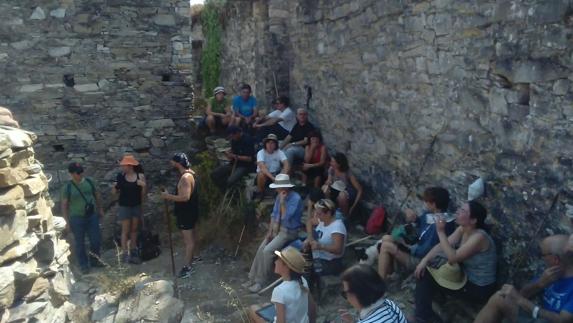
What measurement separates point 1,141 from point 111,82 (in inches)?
216

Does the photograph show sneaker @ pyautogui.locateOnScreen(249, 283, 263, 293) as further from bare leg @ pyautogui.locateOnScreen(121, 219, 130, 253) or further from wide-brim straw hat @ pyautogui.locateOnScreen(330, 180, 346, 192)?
bare leg @ pyautogui.locateOnScreen(121, 219, 130, 253)

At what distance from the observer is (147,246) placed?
26.8 ft

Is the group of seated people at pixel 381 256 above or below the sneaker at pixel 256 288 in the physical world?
above

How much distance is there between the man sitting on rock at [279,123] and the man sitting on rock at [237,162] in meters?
0.59

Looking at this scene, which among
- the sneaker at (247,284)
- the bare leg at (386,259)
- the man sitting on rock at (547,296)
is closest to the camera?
the man sitting on rock at (547,296)

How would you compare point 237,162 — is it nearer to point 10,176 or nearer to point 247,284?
point 247,284

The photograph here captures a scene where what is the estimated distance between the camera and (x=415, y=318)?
4777 mm

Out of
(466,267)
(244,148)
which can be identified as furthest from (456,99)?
(244,148)

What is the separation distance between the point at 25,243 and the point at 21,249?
0.09 meters

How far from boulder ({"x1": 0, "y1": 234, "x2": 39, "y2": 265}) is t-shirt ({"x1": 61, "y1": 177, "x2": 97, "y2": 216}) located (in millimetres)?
3398

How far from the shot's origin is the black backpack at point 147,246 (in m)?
8.12

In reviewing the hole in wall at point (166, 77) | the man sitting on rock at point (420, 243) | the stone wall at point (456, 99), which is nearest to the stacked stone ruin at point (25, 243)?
the man sitting on rock at point (420, 243)

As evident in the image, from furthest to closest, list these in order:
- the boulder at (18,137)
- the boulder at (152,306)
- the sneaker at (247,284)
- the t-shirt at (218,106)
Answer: the t-shirt at (218,106), the sneaker at (247,284), the boulder at (152,306), the boulder at (18,137)

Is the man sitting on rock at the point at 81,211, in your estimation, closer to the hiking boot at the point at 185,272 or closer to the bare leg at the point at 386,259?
the hiking boot at the point at 185,272
